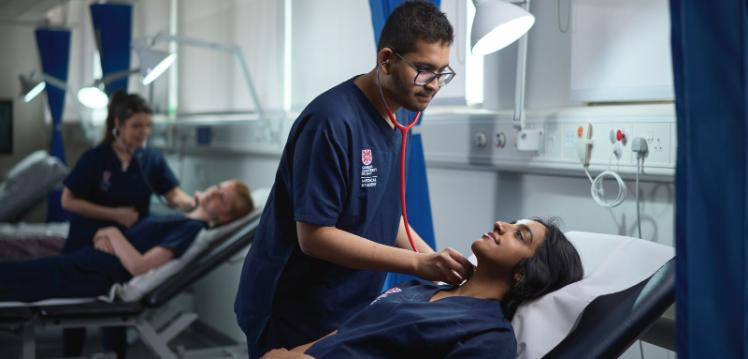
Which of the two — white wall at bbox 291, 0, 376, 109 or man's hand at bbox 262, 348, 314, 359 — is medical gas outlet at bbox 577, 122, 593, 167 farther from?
white wall at bbox 291, 0, 376, 109

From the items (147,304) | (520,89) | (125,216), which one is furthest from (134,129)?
(520,89)

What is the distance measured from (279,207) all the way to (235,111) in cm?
306

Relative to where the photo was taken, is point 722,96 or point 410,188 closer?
point 722,96

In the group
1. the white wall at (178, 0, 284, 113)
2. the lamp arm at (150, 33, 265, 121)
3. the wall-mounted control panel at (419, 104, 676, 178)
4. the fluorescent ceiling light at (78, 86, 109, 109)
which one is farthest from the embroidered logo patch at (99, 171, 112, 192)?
the wall-mounted control panel at (419, 104, 676, 178)

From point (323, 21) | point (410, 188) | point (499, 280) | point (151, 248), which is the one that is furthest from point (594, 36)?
point (151, 248)

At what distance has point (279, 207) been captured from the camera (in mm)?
1801

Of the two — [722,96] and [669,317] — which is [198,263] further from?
[722,96]

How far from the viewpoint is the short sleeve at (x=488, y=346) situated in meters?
1.61

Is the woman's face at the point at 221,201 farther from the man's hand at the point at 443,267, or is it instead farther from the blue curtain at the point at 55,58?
the blue curtain at the point at 55,58

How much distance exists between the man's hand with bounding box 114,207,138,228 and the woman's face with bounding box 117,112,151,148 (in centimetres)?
30

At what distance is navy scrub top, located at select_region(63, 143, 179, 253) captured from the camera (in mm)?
3709

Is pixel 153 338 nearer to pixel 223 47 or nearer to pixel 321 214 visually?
pixel 223 47

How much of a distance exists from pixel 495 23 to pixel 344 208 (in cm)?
54

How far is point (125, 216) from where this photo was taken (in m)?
3.72
